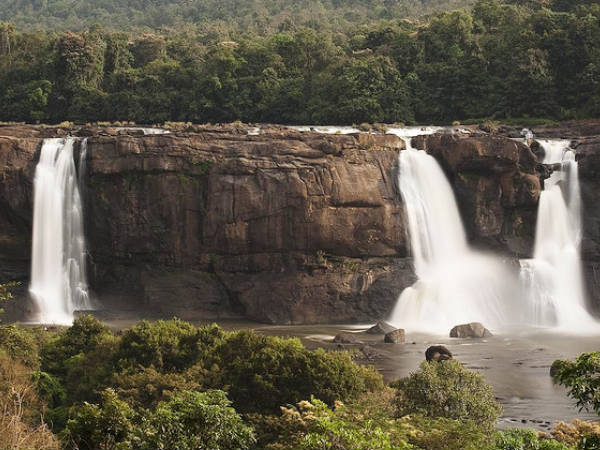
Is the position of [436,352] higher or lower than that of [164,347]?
lower

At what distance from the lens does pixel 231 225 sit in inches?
1892

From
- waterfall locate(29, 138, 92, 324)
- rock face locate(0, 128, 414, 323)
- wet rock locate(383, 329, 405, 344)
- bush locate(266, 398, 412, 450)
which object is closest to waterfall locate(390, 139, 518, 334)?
rock face locate(0, 128, 414, 323)

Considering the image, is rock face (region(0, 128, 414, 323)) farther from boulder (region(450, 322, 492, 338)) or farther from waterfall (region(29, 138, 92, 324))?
boulder (region(450, 322, 492, 338))

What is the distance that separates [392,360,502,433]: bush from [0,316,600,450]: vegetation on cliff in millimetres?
33

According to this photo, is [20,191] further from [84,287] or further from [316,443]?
[316,443]

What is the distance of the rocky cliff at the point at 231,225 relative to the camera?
4781 cm

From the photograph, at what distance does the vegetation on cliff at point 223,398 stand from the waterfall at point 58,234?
13.0 meters

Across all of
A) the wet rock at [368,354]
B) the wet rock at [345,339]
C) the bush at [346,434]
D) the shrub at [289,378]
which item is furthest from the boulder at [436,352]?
the bush at [346,434]

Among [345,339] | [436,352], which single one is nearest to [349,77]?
[345,339]

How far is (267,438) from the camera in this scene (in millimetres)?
22125

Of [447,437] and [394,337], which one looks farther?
[394,337]

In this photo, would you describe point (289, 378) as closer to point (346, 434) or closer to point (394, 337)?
point (346, 434)

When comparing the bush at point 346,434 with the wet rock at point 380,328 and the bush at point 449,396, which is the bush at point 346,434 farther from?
the wet rock at point 380,328

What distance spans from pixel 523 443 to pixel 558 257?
33.3 m
